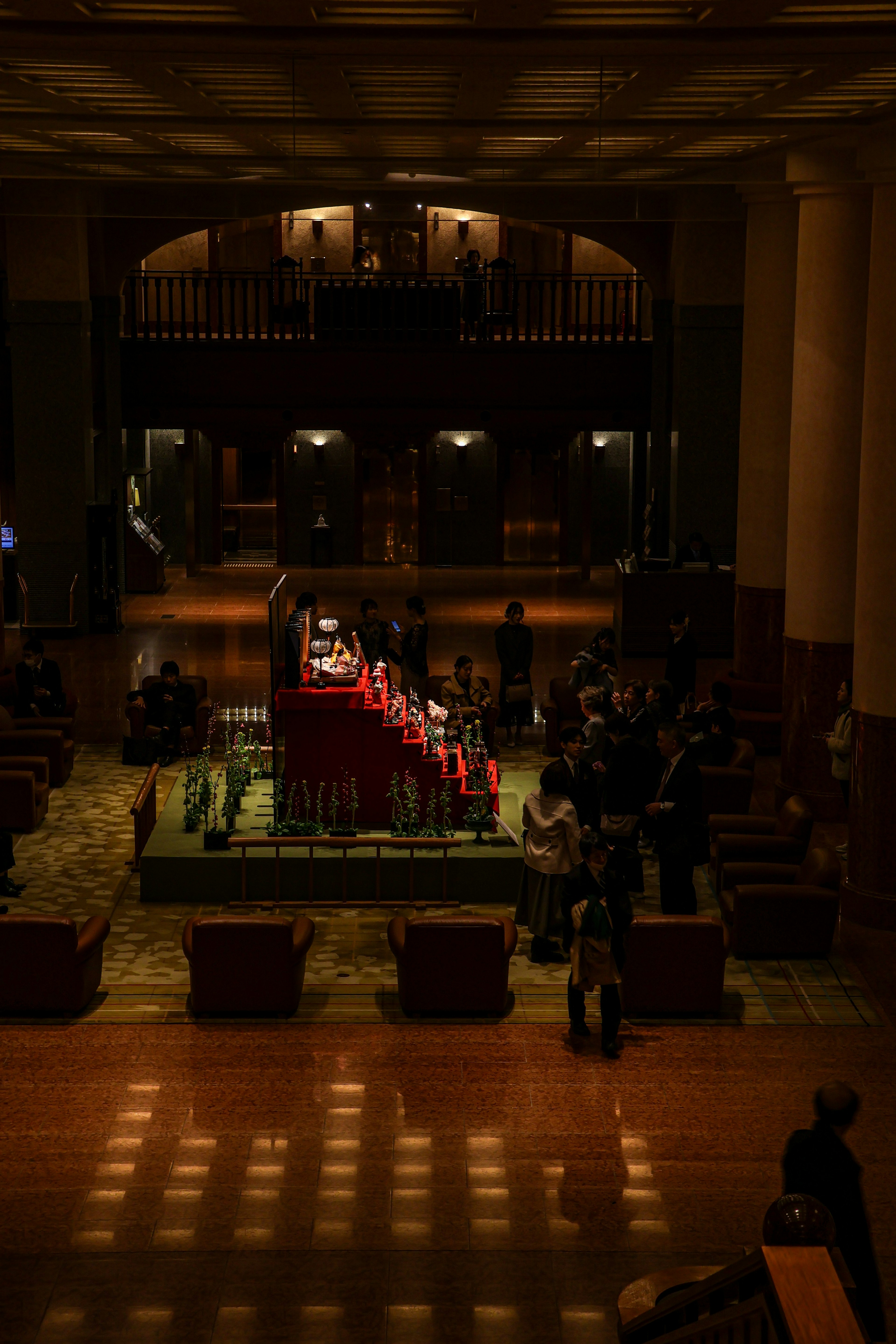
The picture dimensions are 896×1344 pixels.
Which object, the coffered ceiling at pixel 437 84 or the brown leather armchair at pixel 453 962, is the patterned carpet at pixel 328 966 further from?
the coffered ceiling at pixel 437 84

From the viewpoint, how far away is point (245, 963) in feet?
29.5

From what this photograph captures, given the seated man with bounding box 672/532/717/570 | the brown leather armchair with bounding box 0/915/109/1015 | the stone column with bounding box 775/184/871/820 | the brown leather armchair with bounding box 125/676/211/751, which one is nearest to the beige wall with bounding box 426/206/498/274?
the seated man with bounding box 672/532/717/570

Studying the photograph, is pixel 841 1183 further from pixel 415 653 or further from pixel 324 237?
pixel 324 237

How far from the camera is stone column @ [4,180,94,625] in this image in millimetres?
20969

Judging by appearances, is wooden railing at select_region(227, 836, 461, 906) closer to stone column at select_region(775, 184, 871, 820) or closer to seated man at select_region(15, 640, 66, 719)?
stone column at select_region(775, 184, 871, 820)

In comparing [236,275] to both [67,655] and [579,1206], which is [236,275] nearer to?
[67,655]

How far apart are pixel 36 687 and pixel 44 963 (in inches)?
236

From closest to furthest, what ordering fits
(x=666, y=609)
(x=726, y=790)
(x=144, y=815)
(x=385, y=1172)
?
(x=385, y=1172) → (x=144, y=815) → (x=726, y=790) → (x=666, y=609)

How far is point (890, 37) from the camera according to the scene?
714 cm

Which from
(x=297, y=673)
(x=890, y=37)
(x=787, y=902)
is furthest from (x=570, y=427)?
(x=890, y=37)

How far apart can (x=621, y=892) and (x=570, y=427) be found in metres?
17.5

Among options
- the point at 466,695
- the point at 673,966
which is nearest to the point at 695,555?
the point at 466,695

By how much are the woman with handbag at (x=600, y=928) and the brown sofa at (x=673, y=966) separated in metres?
0.37

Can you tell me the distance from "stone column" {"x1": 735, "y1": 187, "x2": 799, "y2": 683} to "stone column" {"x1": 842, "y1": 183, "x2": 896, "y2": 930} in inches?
189
